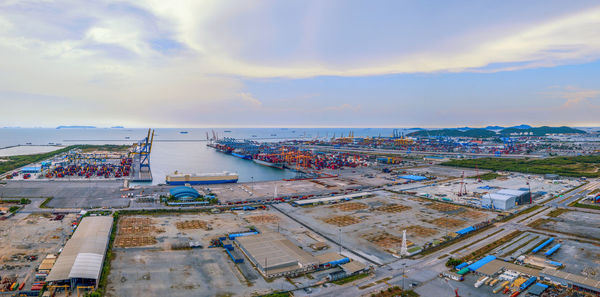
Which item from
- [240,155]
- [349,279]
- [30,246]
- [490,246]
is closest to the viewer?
[349,279]

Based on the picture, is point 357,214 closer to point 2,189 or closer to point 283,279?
point 283,279

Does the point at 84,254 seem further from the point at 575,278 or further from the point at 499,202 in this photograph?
the point at 499,202

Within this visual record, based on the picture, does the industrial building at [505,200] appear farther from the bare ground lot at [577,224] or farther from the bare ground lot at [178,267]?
the bare ground lot at [178,267]

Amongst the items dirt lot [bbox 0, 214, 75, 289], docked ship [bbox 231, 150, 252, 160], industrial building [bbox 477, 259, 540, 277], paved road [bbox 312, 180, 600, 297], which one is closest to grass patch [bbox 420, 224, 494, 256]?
paved road [bbox 312, 180, 600, 297]

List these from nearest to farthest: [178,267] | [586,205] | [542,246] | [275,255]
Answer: [178,267], [275,255], [542,246], [586,205]

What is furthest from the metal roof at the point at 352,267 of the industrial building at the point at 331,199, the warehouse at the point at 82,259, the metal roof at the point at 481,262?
the industrial building at the point at 331,199

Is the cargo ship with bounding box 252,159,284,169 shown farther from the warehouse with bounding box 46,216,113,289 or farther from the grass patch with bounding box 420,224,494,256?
the warehouse with bounding box 46,216,113,289

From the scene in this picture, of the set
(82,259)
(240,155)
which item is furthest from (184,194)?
(240,155)
